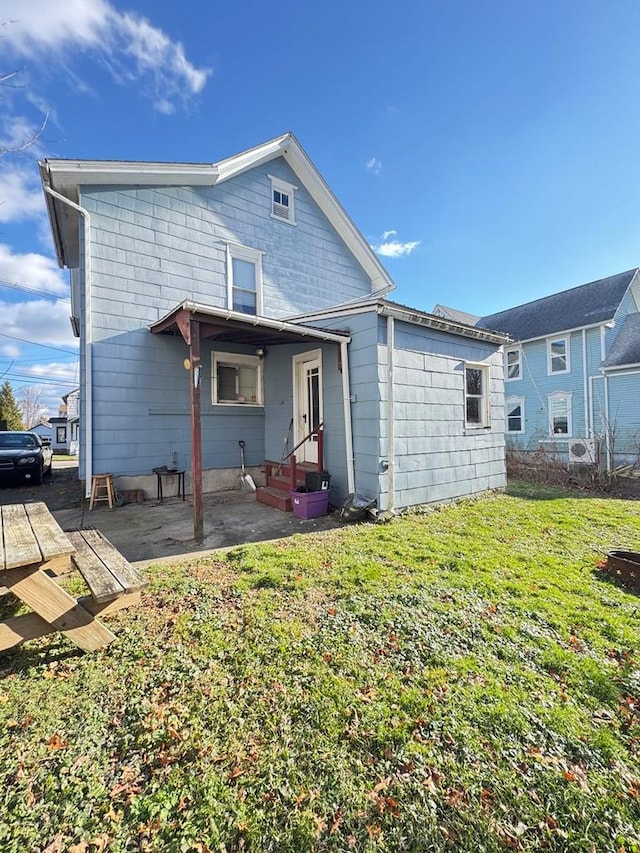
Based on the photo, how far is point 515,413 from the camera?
56.8 feet

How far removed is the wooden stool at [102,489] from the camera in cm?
672

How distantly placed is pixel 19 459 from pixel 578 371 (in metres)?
20.1

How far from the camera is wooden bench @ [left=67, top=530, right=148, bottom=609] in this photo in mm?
2188

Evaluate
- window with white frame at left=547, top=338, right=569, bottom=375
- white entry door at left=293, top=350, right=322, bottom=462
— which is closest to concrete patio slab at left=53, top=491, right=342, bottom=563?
white entry door at left=293, top=350, right=322, bottom=462

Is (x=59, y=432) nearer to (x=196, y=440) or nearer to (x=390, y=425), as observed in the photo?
(x=196, y=440)

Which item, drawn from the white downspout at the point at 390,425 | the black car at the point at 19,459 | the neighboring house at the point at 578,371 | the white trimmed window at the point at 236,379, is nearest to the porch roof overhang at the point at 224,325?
the white downspout at the point at 390,425

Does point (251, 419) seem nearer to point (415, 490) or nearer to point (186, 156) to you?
point (415, 490)

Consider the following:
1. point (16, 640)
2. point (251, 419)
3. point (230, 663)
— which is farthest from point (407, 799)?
point (251, 419)

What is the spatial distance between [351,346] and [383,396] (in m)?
1.14

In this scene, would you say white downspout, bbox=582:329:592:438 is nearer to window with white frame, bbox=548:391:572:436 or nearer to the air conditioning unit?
window with white frame, bbox=548:391:572:436

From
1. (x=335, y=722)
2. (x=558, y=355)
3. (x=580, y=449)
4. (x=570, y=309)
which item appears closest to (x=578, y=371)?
(x=558, y=355)

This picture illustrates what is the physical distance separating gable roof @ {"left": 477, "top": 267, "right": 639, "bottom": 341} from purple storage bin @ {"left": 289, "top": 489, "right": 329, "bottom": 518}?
14.9 metres

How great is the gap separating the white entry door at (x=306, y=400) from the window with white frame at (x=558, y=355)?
1373cm

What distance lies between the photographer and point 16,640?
223 cm
